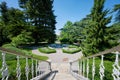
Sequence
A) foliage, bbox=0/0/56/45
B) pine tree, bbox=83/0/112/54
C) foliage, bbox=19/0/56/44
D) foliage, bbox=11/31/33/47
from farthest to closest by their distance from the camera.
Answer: foliage, bbox=19/0/56/44 < foliage, bbox=0/0/56/45 < foliage, bbox=11/31/33/47 < pine tree, bbox=83/0/112/54

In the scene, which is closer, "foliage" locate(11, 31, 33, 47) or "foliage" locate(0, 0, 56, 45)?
"foliage" locate(11, 31, 33, 47)

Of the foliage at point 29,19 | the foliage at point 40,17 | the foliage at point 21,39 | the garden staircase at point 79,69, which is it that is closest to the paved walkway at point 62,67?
the garden staircase at point 79,69

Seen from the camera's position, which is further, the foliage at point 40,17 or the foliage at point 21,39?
the foliage at point 40,17

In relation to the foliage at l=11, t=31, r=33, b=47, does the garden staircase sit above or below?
below

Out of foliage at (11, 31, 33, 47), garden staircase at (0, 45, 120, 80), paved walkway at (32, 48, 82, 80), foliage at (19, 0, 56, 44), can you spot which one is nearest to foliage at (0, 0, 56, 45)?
foliage at (19, 0, 56, 44)

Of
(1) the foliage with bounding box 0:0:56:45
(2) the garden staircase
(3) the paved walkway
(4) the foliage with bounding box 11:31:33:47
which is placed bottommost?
(3) the paved walkway

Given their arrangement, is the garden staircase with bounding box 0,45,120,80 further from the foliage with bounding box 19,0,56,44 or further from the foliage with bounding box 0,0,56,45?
the foliage with bounding box 19,0,56,44

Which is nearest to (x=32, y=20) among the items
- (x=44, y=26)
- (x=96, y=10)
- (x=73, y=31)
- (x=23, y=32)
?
(x=44, y=26)

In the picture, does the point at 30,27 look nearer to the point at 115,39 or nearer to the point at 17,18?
the point at 17,18

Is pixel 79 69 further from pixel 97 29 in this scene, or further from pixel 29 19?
pixel 29 19

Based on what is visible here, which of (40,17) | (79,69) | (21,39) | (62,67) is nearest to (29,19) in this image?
(40,17)

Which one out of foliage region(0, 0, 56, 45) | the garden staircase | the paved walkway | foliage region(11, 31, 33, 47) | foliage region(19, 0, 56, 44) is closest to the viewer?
the garden staircase

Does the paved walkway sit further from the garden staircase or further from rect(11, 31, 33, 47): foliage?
rect(11, 31, 33, 47): foliage

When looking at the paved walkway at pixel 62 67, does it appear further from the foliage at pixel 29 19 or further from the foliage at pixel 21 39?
the foliage at pixel 29 19
